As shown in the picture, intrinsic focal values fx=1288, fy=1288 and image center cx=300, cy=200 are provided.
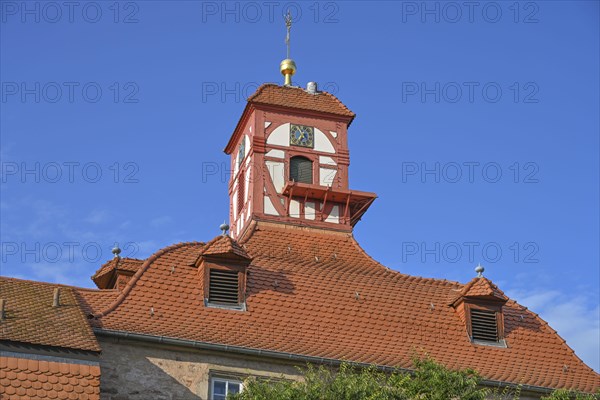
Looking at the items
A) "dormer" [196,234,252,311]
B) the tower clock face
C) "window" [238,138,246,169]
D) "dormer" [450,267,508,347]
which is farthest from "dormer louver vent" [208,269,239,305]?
"window" [238,138,246,169]

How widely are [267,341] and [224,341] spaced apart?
3.33 ft

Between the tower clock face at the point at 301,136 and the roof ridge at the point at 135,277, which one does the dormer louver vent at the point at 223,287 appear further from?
the tower clock face at the point at 301,136

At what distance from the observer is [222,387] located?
89.5 feet

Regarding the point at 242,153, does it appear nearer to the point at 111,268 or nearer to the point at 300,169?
the point at 300,169

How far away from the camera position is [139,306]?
2825cm

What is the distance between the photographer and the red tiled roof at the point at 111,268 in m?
31.2

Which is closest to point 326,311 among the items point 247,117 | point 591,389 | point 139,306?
point 139,306

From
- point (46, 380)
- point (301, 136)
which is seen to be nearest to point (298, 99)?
point (301, 136)

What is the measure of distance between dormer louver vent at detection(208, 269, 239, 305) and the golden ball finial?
34.4ft

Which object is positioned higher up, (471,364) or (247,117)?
(247,117)

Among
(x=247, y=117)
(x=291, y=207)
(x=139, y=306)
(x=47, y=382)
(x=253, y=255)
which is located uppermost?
(x=247, y=117)

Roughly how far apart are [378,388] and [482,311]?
8284mm

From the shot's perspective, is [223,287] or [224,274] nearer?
[223,287]

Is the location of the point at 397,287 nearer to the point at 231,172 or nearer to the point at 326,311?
the point at 326,311
